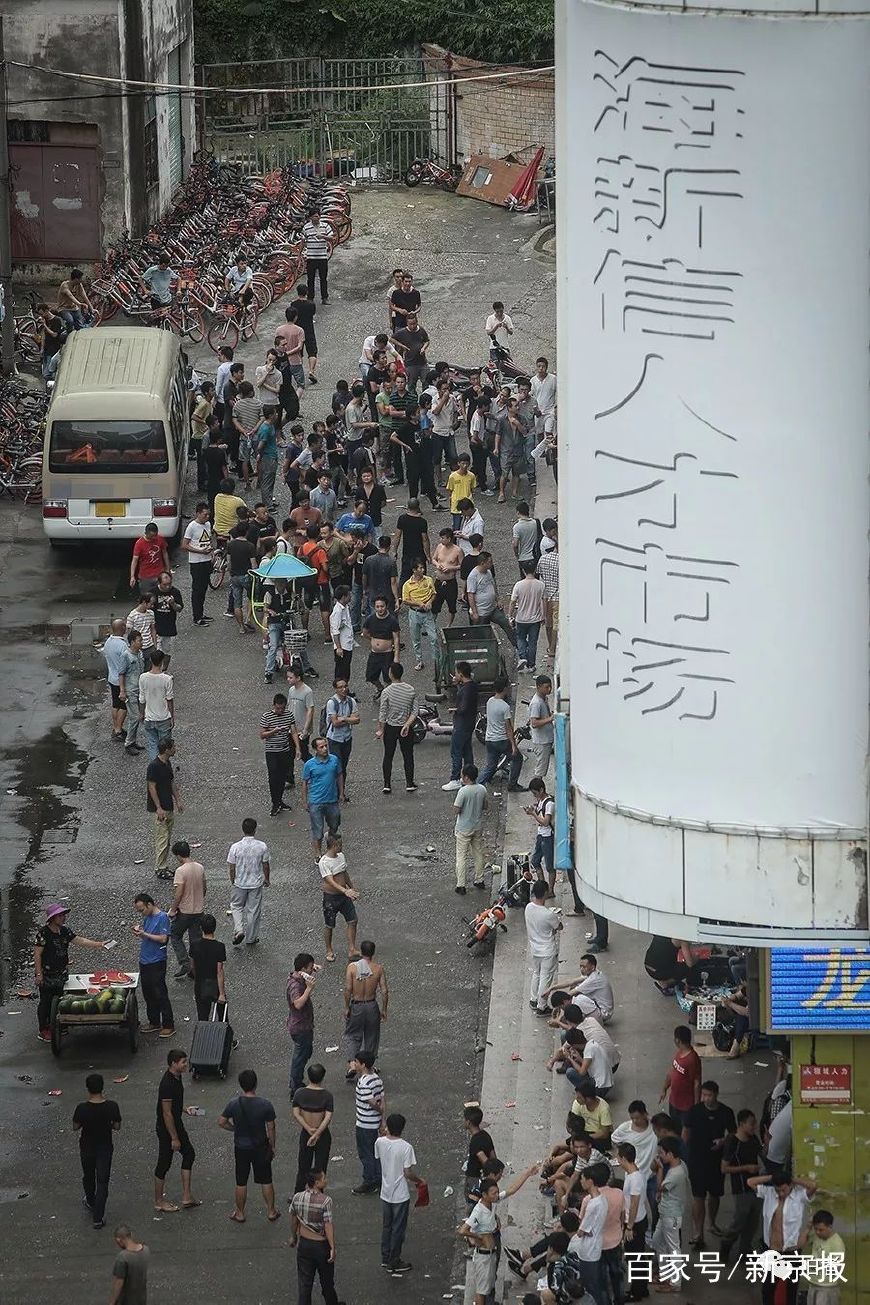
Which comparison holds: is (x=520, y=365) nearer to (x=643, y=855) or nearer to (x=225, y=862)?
(x=225, y=862)

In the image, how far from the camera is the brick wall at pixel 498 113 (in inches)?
1890

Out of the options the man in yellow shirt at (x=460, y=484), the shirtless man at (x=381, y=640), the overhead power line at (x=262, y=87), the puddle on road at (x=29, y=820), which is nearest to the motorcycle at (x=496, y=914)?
the puddle on road at (x=29, y=820)

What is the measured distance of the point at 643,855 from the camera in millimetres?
14922

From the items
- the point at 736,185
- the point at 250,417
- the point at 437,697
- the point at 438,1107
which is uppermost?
the point at 736,185

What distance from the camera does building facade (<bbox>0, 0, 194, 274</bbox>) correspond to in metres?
43.3

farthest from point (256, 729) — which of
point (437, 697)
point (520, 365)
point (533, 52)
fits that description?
point (533, 52)

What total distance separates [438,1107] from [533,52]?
33.1m

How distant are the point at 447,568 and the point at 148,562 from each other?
11.7 ft

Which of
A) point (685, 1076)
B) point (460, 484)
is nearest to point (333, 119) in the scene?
point (460, 484)

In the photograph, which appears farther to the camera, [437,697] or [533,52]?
[533,52]

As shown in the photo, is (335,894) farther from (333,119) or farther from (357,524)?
(333,119)

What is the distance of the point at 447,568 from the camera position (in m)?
29.6

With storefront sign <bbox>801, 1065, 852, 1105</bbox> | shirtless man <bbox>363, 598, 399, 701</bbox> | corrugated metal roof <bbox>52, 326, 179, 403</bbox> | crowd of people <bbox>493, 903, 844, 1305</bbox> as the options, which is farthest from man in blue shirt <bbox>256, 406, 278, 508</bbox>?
storefront sign <bbox>801, 1065, 852, 1105</bbox>

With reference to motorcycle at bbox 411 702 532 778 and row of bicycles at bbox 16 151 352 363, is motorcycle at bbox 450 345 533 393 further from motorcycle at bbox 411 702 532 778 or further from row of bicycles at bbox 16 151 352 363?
motorcycle at bbox 411 702 532 778
